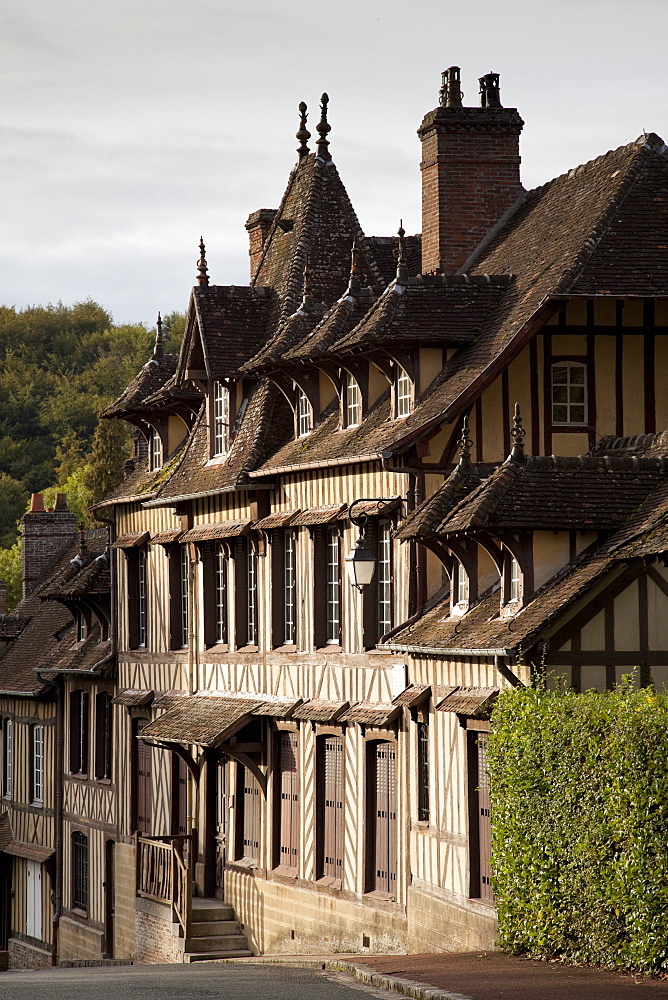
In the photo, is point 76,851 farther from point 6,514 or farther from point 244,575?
point 6,514

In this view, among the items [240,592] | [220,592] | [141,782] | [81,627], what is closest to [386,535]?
[240,592]

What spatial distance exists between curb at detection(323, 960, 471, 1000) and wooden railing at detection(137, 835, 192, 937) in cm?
757

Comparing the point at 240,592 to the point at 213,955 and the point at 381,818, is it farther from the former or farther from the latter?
the point at 381,818

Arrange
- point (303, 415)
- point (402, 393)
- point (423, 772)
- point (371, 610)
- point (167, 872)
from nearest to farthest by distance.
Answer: point (423, 772), point (371, 610), point (402, 393), point (303, 415), point (167, 872)

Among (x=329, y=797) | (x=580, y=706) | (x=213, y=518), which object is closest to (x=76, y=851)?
(x=213, y=518)

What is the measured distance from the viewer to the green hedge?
13.4 metres

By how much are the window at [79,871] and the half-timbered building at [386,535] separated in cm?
246

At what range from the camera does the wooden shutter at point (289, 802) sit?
23312 millimetres

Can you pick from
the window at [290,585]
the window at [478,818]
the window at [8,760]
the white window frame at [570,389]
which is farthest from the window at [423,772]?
the window at [8,760]

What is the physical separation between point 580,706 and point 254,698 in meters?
10.7

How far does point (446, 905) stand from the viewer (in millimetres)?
18203

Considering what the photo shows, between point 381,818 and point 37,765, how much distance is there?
15443 millimetres

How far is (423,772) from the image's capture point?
19.4 meters

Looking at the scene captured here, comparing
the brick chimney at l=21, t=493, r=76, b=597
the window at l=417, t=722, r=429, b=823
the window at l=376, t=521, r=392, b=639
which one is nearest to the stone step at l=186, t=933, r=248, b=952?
the window at l=376, t=521, r=392, b=639
